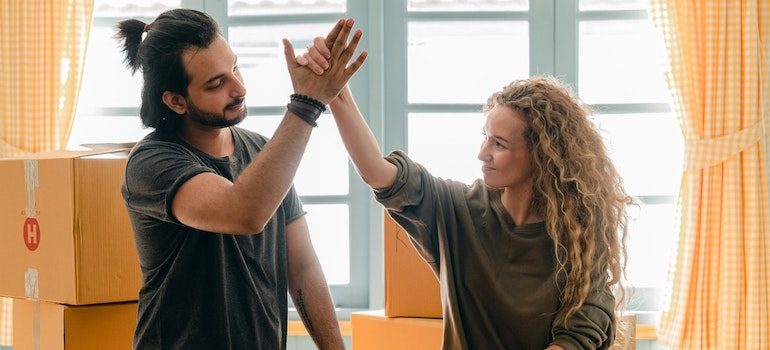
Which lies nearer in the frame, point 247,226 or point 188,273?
point 247,226

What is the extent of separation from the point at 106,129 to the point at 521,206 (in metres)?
2.30

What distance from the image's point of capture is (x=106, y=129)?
374 centimetres

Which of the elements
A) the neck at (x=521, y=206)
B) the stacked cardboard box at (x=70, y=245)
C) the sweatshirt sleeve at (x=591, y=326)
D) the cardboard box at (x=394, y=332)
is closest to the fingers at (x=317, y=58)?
the neck at (x=521, y=206)

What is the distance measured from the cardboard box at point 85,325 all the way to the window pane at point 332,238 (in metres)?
1.44


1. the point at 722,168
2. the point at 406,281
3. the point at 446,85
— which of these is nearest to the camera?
the point at 406,281

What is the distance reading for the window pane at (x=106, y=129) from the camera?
3.73 meters

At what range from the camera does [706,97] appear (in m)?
3.19

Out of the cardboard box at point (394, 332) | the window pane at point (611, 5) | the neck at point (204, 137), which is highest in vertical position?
the window pane at point (611, 5)

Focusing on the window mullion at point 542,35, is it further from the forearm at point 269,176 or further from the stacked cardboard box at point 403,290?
A: the forearm at point 269,176

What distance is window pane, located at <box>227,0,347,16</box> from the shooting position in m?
3.57

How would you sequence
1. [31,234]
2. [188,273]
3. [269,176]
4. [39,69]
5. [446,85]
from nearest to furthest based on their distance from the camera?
[269,176], [188,273], [31,234], [39,69], [446,85]

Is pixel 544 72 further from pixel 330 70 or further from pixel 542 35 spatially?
pixel 330 70

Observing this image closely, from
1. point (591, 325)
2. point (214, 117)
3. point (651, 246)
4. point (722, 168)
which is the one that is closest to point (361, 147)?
point (214, 117)

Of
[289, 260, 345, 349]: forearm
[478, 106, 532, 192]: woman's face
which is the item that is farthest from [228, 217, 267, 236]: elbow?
[478, 106, 532, 192]: woman's face
